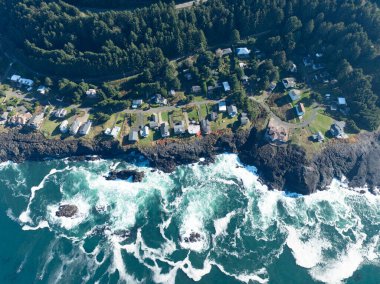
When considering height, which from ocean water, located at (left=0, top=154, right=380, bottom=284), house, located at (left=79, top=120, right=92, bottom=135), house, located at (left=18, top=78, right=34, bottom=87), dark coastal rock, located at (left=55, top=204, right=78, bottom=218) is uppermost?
house, located at (left=18, top=78, right=34, bottom=87)

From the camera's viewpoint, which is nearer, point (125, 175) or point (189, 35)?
point (125, 175)

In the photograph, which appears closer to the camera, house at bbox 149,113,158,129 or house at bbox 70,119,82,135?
house at bbox 70,119,82,135

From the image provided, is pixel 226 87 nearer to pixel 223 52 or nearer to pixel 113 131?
pixel 223 52

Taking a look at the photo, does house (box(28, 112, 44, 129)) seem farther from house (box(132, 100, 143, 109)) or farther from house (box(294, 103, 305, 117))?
house (box(294, 103, 305, 117))

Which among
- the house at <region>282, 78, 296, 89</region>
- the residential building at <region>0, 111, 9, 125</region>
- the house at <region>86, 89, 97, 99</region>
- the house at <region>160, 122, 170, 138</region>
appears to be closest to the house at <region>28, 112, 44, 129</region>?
the residential building at <region>0, 111, 9, 125</region>

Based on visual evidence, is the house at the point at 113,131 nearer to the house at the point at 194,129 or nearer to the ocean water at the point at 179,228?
the ocean water at the point at 179,228

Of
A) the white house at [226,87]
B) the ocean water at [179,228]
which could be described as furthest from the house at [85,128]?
the white house at [226,87]

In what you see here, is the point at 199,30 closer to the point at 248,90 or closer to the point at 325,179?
the point at 248,90

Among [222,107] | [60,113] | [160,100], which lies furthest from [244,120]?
[60,113]
